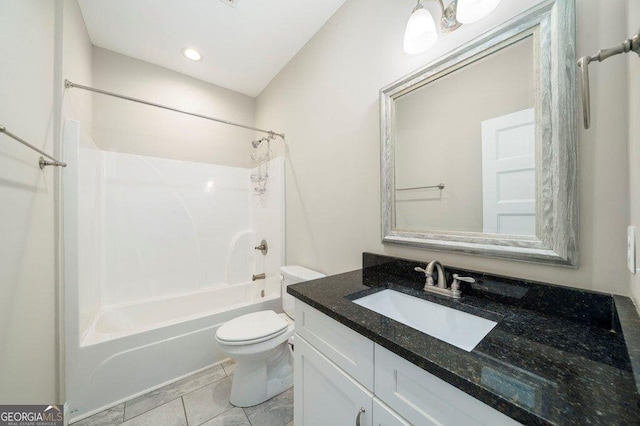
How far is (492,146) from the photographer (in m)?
0.95

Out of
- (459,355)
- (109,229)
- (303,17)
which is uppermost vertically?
(303,17)

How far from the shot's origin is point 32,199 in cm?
109

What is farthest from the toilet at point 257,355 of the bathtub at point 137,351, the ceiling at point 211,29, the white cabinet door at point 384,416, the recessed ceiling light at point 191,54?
the recessed ceiling light at point 191,54

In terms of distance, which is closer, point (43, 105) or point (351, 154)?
point (43, 105)

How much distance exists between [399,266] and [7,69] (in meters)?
1.85

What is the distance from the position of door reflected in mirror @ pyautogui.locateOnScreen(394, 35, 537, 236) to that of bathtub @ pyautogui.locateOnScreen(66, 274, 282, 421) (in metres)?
1.59

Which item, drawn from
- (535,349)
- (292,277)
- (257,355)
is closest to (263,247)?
(292,277)

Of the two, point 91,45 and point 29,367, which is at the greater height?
point 91,45

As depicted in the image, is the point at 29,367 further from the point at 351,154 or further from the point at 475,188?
the point at 475,188

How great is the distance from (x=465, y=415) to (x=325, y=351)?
485 millimetres

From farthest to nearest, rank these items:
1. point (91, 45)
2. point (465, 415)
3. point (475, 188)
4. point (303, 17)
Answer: point (91, 45) → point (303, 17) → point (475, 188) → point (465, 415)

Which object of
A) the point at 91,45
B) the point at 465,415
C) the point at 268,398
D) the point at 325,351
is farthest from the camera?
the point at 91,45

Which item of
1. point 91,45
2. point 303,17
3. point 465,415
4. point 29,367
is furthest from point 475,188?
point 91,45

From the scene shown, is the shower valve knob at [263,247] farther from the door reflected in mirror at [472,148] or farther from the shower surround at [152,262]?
the door reflected in mirror at [472,148]
